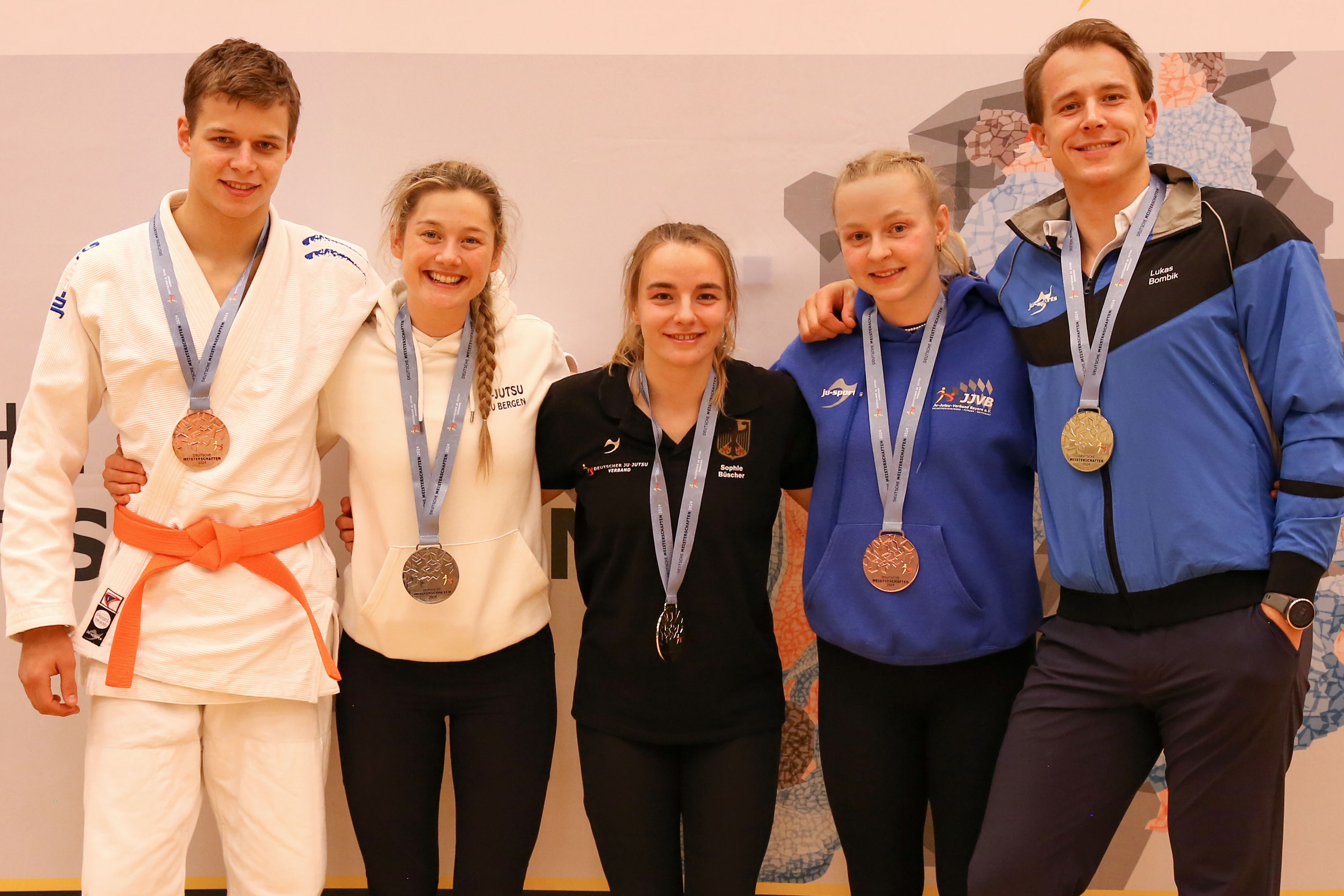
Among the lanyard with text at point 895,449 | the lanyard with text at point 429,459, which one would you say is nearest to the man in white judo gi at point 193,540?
the lanyard with text at point 429,459

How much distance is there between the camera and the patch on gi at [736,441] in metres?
2.22

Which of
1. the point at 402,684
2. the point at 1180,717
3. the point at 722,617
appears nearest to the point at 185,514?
the point at 402,684

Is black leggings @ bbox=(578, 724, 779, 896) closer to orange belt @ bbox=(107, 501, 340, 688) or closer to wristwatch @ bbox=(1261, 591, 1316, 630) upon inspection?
orange belt @ bbox=(107, 501, 340, 688)

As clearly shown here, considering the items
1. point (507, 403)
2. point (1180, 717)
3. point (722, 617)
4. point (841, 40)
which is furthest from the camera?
point (841, 40)

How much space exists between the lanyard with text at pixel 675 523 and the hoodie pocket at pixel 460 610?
39 centimetres

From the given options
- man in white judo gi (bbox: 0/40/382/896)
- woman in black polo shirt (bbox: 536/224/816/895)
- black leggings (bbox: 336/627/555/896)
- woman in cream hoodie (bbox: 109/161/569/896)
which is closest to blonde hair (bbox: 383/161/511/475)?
woman in cream hoodie (bbox: 109/161/569/896)

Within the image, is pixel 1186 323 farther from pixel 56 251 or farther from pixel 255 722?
pixel 56 251

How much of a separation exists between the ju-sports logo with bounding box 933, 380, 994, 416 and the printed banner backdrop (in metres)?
0.83

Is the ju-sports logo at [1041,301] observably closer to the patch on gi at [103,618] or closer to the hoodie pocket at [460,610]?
the hoodie pocket at [460,610]

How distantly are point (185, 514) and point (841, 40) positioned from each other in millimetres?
2373

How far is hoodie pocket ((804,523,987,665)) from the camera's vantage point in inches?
80.0

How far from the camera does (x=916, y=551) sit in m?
2.08

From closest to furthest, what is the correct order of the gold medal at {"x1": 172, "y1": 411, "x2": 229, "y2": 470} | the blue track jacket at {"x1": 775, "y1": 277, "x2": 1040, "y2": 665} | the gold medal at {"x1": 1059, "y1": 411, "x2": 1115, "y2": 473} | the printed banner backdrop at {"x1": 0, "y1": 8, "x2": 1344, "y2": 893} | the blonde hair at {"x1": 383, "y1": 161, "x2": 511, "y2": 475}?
the gold medal at {"x1": 1059, "y1": 411, "x2": 1115, "y2": 473}, the blue track jacket at {"x1": 775, "y1": 277, "x2": 1040, "y2": 665}, the gold medal at {"x1": 172, "y1": 411, "x2": 229, "y2": 470}, the blonde hair at {"x1": 383, "y1": 161, "x2": 511, "y2": 475}, the printed banner backdrop at {"x1": 0, "y1": 8, "x2": 1344, "y2": 893}

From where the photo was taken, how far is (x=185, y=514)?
7.10ft
